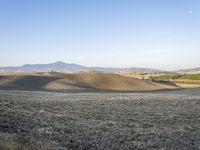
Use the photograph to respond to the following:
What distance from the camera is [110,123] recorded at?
2148 cm

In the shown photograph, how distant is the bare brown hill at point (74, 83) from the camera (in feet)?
233

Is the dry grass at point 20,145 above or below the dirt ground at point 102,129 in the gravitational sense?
above

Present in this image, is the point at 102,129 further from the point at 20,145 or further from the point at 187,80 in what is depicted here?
the point at 187,80

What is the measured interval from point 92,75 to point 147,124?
241ft

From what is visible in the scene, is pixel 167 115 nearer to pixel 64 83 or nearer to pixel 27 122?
pixel 27 122

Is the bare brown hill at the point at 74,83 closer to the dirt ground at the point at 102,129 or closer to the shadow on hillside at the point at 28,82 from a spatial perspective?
the shadow on hillside at the point at 28,82

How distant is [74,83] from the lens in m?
79.8

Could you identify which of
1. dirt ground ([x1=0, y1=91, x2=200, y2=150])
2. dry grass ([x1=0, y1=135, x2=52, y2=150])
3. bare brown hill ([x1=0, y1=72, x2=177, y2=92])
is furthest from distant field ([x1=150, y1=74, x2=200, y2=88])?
dry grass ([x1=0, y1=135, x2=52, y2=150])

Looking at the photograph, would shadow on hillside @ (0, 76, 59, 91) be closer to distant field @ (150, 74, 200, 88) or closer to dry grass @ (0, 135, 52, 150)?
distant field @ (150, 74, 200, 88)

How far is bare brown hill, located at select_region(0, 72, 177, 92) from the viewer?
71.0 m

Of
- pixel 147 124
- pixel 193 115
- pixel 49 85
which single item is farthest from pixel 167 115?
pixel 49 85

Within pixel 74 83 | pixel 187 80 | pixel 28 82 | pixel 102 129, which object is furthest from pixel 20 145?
pixel 187 80

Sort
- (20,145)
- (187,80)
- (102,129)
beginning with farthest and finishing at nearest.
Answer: (187,80), (102,129), (20,145)

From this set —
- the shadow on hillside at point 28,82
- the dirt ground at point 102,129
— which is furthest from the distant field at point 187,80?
the dirt ground at point 102,129
